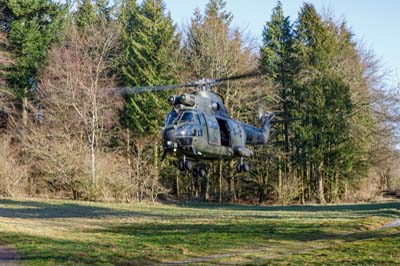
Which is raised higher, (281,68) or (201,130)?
(281,68)

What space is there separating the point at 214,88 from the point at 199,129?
71.4 feet

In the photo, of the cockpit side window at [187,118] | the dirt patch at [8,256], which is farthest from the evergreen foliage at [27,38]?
the dirt patch at [8,256]

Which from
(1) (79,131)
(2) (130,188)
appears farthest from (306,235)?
(1) (79,131)

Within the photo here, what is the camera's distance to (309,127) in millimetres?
38531

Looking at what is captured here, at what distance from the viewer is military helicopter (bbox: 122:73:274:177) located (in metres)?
15.8

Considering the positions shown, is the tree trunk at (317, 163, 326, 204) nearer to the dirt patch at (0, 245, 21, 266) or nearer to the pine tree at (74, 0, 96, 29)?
the pine tree at (74, 0, 96, 29)

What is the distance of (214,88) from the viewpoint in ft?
123

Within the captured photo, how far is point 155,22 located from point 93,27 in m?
4.82

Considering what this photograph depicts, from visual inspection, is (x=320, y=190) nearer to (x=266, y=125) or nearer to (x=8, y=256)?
(x=266, y=125)

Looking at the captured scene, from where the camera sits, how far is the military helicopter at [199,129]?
15836 millimetres

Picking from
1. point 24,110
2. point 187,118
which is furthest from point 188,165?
point 24,110

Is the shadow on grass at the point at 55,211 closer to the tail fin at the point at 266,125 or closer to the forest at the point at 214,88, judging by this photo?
the forest at the point at 214,88

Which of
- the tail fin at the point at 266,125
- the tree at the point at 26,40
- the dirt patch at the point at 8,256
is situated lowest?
the dirt patch at the point at 8,256

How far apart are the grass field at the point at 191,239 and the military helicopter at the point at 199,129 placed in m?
2.64
